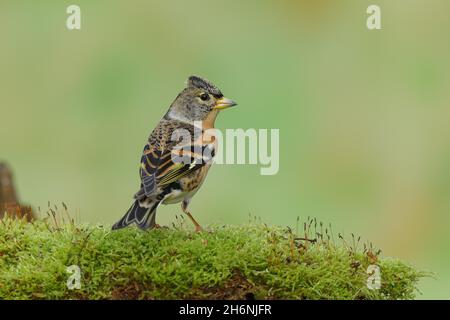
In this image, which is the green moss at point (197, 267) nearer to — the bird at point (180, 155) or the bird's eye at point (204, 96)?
the bird at point (180, 155)

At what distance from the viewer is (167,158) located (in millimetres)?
7352

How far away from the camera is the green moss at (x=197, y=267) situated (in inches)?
251

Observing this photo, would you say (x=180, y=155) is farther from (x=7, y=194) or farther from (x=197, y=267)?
(x=7, y=194)

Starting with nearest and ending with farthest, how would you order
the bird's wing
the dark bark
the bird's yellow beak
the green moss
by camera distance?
the green moss < the bird's wing < the bird's yellow beak < the dark bark

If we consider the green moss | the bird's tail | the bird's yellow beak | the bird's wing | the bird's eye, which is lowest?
the green moss

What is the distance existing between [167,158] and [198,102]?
1098 mm

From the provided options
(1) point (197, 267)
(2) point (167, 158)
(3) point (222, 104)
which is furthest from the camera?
(3) point (222, 104)

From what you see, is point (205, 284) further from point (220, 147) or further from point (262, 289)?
point (220, 147)

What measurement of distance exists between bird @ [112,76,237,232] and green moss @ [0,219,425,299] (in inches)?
11.4

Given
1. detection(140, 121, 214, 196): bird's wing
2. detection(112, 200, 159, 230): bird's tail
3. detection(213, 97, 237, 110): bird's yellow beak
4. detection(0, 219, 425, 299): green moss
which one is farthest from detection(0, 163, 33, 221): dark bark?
detection(213, 97, 237, 110): bird's yellow beak

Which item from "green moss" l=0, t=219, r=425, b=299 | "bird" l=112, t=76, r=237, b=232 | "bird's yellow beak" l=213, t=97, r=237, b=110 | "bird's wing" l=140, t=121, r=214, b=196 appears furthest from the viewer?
"bird's yellow beak" l=213, t=97, r=237, b=110

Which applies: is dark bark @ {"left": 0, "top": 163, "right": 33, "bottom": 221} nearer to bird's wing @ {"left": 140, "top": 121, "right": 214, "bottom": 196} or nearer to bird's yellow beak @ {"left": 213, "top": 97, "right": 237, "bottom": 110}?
bird's wing @ {"left": 140, "top": 121, "right": 214, "bottom": 196}

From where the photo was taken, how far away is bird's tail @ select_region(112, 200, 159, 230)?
6730mm

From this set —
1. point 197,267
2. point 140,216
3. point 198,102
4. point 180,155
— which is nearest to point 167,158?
point 180,155
